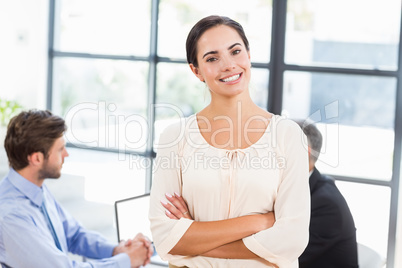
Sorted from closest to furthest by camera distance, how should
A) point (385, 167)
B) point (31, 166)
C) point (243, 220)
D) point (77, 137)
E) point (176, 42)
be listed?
point (243, 220) < point (31, 166) < point (385, 167) < point (176, 42) < point (77, 137)

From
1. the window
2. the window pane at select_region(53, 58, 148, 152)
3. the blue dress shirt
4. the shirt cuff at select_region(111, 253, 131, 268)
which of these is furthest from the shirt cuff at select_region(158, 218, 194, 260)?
the window pane at select_region(53, 58, 148, 152)

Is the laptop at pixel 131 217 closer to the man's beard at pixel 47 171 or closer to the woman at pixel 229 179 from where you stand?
the man's beard at pixel 47 171

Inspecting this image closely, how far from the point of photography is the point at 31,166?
244 centimetres

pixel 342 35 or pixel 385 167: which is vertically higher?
pixel 342 35

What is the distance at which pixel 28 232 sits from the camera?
226 cm

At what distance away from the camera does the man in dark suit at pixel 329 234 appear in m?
2.76

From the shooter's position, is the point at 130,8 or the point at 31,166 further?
the point at 130,8

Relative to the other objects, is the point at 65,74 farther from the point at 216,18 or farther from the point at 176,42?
the point at 216,18

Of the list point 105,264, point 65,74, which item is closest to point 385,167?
point 105,264

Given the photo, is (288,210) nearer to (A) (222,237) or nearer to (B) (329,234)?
(A) (222,237)

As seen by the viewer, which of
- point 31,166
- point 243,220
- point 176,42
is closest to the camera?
point 243,220

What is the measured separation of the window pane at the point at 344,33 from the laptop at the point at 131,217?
1834mm

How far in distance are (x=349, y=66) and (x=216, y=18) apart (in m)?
2.65

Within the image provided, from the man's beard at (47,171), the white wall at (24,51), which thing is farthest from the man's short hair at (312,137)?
the white wall at (24,51)
